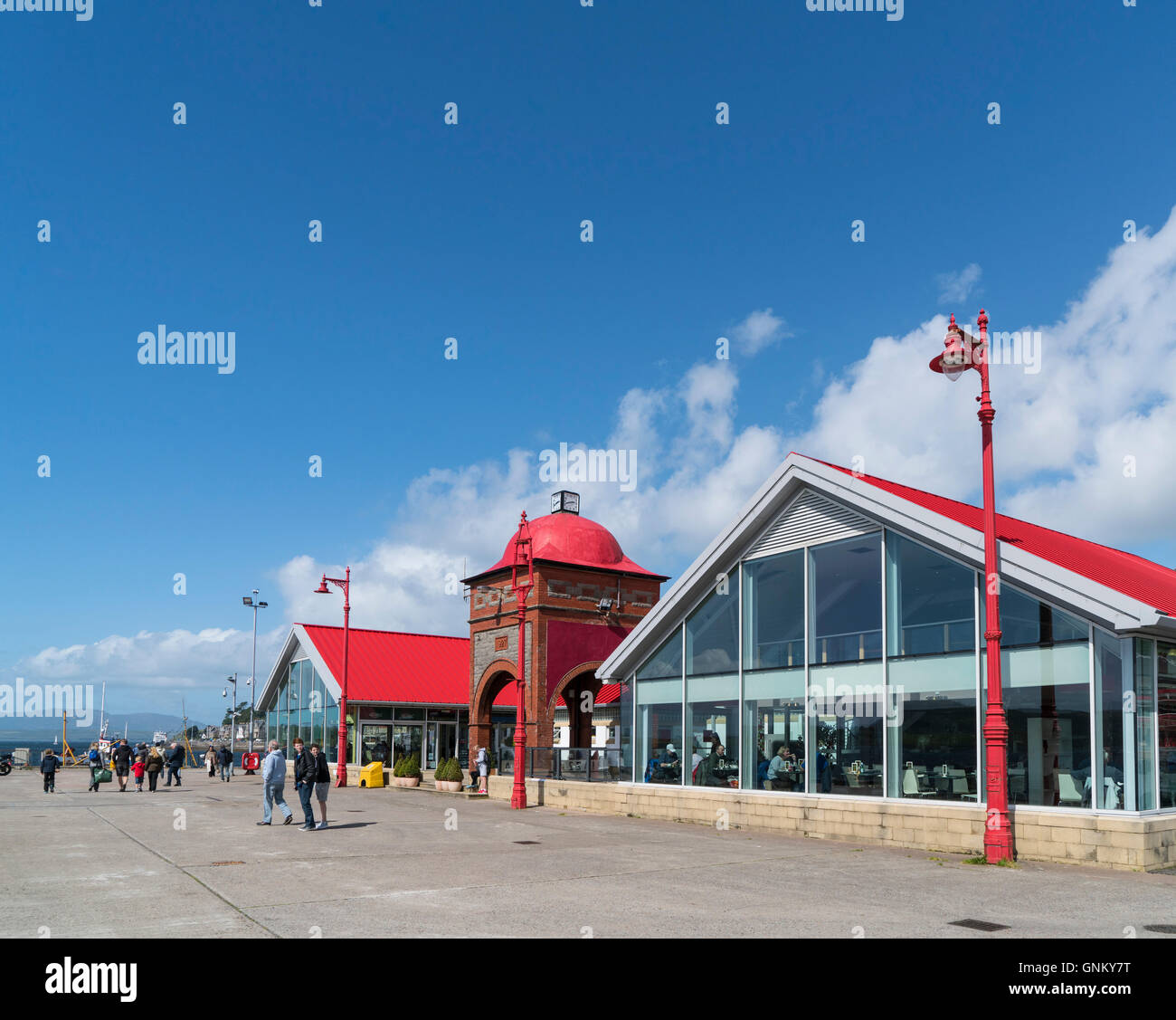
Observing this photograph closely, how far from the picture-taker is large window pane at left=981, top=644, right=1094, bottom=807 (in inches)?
586

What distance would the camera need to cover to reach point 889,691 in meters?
17.7

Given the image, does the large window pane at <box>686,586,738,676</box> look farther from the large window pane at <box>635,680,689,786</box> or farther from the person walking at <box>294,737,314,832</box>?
the person walking at <box>294,737,314,832</box>

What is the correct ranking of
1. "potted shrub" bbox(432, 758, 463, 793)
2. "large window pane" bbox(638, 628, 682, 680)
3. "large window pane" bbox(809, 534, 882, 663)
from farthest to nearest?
"potted shrub" bbox(432, 758, 463, 793)
"large window pane" bbox(638, 628, 682, 680)
"large window pane" bbox(809, 534, 882, 663)

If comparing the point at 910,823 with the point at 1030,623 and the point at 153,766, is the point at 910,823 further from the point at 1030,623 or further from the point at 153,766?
the point at 153,766

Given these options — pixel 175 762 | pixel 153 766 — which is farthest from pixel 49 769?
pixel 175 762

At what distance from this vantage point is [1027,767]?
50.8ft

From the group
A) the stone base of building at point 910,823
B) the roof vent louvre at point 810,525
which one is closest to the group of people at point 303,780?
the stone base of building at point 910,823

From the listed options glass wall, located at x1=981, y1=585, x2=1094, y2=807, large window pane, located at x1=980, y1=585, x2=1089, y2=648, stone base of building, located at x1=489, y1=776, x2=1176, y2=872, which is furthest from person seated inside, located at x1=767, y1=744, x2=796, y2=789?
large window pane, located at x1=980, y1=585, x2=1089, y2=648

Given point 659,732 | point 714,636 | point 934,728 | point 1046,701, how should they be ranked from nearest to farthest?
point 1046,701
point 934,728
point 714,636
point 659,732

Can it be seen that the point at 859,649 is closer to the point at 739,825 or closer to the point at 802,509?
the point at 802,509

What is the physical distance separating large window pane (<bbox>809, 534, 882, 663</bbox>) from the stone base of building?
269 cm

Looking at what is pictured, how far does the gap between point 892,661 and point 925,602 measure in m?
1.21
